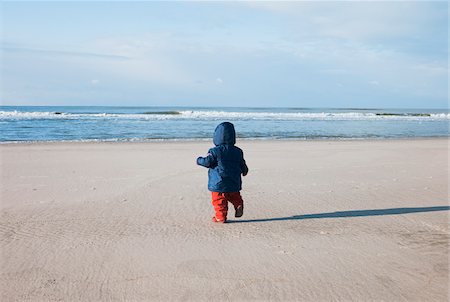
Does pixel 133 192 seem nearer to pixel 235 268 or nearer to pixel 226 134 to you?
pixel 226 134

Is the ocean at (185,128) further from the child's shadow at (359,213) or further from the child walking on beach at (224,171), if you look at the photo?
the child's shadow at (359,213)

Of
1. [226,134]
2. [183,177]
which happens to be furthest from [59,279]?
[183,177]

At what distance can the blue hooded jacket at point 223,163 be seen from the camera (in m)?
5.40

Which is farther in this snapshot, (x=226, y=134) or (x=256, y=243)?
(x=226, y=134)

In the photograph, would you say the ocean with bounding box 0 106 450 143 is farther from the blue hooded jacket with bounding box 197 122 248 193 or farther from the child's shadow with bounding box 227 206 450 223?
the child's shadow with bounding box 227 206 450 223

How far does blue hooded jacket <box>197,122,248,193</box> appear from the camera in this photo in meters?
5.40

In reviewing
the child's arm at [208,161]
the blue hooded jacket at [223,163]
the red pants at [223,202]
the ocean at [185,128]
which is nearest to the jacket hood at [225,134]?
the blue hooded jacket at [223,163]

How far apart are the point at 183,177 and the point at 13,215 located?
11.4 feet

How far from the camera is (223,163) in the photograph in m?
5.43

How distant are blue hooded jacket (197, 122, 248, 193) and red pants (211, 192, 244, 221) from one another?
72mm

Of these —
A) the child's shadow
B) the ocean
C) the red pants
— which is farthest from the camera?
the ocean

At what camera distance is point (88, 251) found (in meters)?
4.23

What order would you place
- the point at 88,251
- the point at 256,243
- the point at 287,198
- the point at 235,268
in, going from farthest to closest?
the point at 287,198 < the point at 256,243 < the point at 88,251 < the point at 235,268

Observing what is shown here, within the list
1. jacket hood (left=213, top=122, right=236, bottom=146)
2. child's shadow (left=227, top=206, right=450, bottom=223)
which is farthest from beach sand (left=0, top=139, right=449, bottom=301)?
jacket hood (left=213, top=122, right=236, bottom=146)
